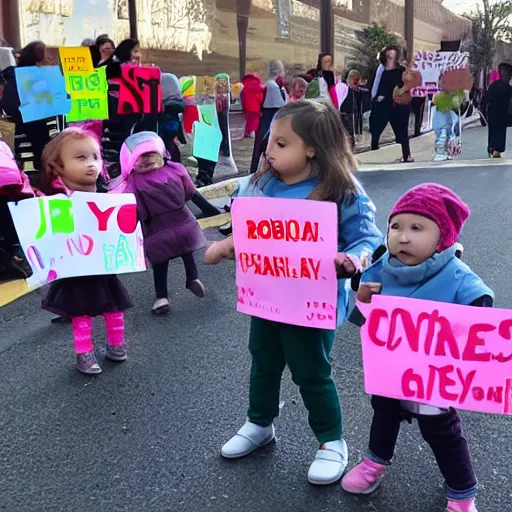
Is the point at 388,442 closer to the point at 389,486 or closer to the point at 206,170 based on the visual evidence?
the point at 389,486

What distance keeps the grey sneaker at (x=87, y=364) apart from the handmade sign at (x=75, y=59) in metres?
4.45

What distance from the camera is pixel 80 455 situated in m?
3.09

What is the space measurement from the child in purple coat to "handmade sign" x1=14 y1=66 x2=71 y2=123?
2.87 metres

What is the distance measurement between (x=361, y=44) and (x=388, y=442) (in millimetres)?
19361

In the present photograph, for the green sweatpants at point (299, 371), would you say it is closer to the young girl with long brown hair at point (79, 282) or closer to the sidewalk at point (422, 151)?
the young girl with long brown hair at point (79, 282)

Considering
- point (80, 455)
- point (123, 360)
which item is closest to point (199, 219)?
point (123, 360)

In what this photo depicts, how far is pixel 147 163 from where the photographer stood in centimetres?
462

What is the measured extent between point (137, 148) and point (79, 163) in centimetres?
79

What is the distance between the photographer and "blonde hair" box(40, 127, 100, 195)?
3811 millimetres

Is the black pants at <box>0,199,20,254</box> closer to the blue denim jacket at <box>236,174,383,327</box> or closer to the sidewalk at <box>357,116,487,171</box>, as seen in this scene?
the blue denim jacket at <box>236,174,383,327</box>

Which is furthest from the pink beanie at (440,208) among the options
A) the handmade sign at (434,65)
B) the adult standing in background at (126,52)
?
the handmade sign at (434,65)

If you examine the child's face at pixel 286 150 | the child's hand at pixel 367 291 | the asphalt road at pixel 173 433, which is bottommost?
the asphalt road at pixel 173 433

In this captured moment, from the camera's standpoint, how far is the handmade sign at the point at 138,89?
8086mm

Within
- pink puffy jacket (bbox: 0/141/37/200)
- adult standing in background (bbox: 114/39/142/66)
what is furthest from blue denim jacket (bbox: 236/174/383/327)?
adult standing in background (bbox: 114/39/142/66)
